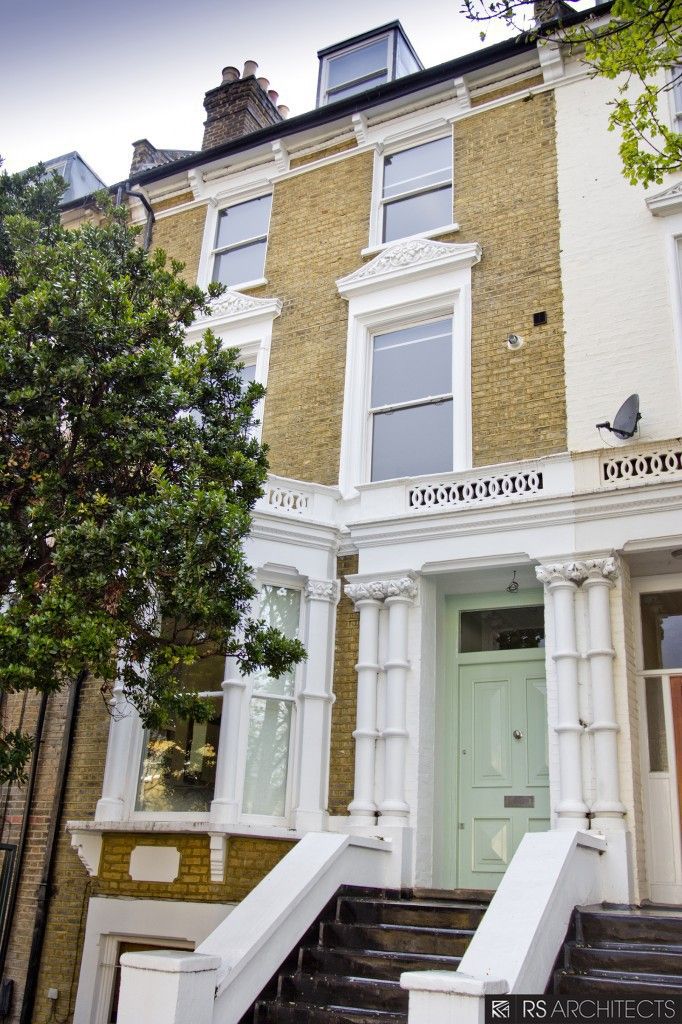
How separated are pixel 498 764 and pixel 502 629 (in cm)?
142

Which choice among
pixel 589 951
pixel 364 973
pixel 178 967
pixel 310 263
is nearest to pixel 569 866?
pixel 589 951

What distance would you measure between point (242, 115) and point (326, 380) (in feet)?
19.7

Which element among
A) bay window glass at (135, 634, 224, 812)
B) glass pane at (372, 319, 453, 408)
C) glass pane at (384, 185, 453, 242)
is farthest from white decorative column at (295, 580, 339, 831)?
glass pane at (384, 185, 453, 242)

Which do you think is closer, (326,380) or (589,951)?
(589,951)


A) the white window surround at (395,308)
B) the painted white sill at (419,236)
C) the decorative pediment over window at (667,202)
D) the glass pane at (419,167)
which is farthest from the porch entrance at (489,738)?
the glass pane at (419,167)

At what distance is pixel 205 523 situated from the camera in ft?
23.9

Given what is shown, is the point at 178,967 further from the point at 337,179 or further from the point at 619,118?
the point at 337,179

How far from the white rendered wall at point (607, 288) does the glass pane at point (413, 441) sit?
155 cm

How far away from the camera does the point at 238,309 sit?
12.9m

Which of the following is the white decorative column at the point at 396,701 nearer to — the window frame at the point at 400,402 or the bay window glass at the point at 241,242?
the window frame at the point at 400,402

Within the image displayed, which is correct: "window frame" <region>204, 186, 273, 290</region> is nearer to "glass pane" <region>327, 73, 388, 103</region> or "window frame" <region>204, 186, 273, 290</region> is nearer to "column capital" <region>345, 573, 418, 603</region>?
Result: "glass pane" <region>327, 73, 388, 103</region>

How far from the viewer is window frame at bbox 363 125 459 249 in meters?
12.0

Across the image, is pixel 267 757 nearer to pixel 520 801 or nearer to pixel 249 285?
pixel 520 801

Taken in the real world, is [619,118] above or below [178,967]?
above
